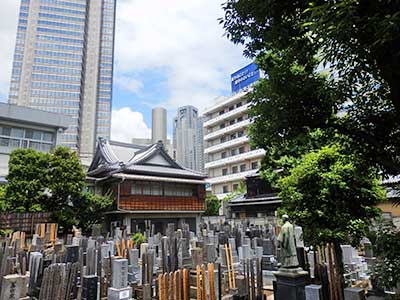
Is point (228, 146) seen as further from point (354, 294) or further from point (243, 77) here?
point (354, 294)

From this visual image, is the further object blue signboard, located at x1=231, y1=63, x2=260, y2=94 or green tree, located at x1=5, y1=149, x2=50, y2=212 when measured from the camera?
blue signboard, located at x1=231, y1=63, x2=260, y2=94

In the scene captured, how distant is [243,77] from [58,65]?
1707 inches

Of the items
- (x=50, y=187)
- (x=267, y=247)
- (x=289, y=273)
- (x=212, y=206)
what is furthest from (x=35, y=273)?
(x=212, y=206)

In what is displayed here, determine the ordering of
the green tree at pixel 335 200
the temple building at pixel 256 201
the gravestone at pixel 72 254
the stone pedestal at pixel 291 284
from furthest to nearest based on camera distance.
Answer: the temple building at pixel 256 201, the gravestone at pixel 72 254, the green tree at pixel 335 200, the stone pedestal at pixel 291 284

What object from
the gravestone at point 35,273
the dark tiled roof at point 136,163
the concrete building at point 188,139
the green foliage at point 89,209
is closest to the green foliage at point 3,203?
the green foliage at point 89,209

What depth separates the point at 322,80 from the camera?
16.4 feet

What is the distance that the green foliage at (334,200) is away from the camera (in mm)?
7719

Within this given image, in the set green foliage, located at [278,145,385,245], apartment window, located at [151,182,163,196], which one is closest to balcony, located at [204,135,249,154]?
apartment window, located at [151,182,163,196]

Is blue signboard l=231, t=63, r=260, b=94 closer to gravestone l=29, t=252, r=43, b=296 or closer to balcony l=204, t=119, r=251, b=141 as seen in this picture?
balcony l=204, t=119, r=251, b=141

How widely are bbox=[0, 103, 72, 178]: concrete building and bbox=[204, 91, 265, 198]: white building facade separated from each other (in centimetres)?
1920

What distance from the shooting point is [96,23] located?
69562 millimetres

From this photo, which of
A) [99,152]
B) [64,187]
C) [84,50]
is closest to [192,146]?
[84,50]

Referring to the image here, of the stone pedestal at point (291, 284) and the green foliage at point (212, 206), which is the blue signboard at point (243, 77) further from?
the stone pedestal at point (291, 284)

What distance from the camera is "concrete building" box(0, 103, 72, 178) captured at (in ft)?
72.8
